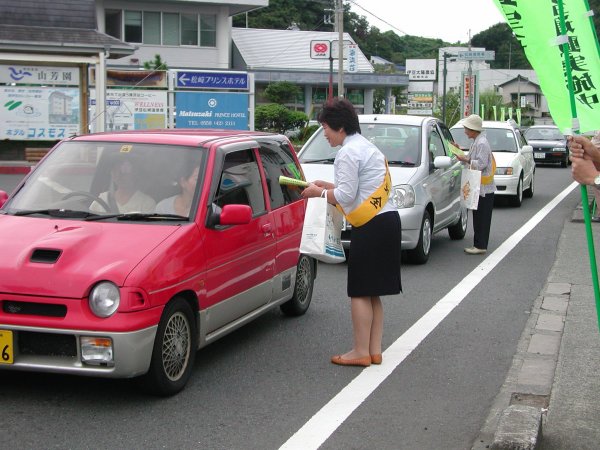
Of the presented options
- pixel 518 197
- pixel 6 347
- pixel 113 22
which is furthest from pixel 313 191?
pixel 113 22

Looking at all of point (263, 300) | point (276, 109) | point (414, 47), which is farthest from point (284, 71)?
point (414, 47)

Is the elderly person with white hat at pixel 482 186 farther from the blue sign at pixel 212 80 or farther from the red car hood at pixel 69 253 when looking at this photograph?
the blue sign at pixel 212 80

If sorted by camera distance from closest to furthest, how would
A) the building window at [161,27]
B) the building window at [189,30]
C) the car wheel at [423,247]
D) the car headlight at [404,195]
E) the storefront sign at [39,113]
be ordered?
the car headlight at [404,195], the car wheel at [423,247], the storefront sign at [39,113], the building window at [161,27], the building window at [189,30]

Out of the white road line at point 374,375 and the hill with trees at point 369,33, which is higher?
the hill with trees at point 369,33

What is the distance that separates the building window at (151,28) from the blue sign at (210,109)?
25222 mm

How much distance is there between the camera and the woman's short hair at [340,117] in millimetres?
6250

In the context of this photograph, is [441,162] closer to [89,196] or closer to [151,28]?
[89,196]

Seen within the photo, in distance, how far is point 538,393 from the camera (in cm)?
580

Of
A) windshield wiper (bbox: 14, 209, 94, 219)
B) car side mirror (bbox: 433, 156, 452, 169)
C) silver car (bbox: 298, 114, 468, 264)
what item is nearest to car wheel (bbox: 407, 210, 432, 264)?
silver car (bbox: 298, 114, 468, 264)

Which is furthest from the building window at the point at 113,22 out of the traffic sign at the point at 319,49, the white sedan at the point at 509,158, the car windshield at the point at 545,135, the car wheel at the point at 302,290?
the car wheel at the point at 302,290

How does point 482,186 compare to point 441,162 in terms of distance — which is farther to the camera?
point 482,186

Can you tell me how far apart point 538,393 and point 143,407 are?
2544 mm

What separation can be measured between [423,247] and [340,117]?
16.7 ft

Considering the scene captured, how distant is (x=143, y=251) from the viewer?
5.44 meters
